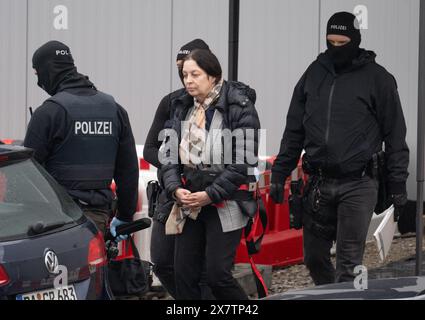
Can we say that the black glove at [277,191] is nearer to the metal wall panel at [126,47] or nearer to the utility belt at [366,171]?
the utility belt at [366,171]

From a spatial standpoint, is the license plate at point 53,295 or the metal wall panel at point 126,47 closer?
the license plate at point 53,295

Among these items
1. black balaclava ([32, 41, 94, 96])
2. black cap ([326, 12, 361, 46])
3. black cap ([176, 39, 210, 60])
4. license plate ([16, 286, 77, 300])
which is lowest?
license plate ([16, 286, 77, 300])

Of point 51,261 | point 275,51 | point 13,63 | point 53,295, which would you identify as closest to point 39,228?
point 51,261

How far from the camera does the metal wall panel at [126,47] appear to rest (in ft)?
41.8

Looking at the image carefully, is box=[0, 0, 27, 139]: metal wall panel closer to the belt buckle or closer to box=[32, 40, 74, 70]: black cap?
box=[32, 40, 74, 70]: black cap

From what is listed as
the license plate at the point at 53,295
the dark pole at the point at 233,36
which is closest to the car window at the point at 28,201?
the license plate at the point at 53,295

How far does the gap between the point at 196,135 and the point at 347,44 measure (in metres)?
1.12

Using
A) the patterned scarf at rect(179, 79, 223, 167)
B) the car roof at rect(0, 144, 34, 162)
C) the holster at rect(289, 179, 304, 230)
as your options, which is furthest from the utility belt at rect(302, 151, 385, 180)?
the car roof at rect(0, 144, 34, 162)

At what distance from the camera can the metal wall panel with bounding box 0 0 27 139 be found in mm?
13570

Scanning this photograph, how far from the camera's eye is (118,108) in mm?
6664

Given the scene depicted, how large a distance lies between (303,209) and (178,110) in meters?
1.03

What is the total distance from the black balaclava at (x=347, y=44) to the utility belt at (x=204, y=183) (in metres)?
0.96

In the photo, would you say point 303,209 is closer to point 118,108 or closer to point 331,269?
point 331,269

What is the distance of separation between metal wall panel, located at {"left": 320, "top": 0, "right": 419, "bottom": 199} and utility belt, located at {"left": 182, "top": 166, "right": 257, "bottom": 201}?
552cm
